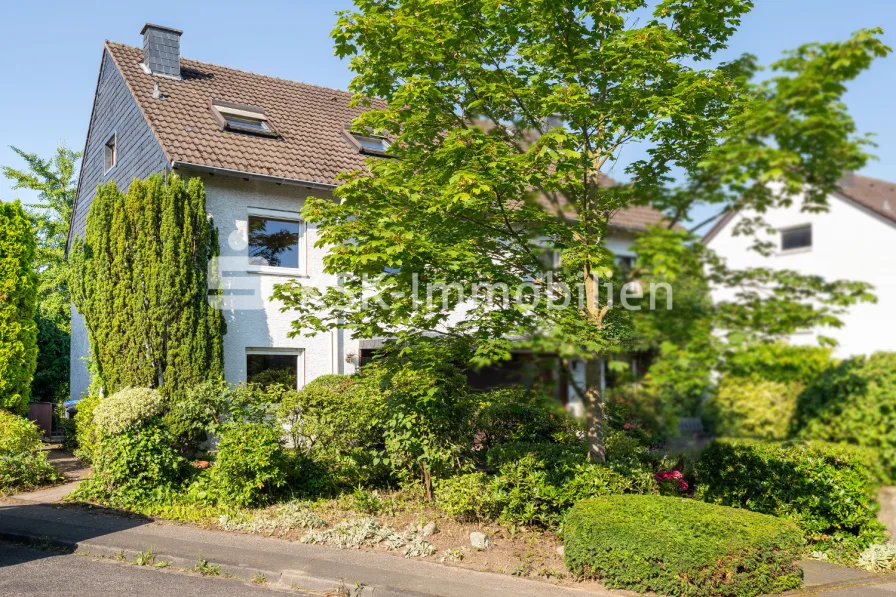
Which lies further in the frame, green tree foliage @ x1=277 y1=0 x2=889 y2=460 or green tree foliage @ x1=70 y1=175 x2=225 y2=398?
green tree foliage @ x1=70 y1=175 x2=225 y2=398

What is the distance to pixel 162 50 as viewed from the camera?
54.1 feet

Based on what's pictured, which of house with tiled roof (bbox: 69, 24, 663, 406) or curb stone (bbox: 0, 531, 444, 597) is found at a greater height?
house with tiled roof (bbox: 69, 24, 663, 406)

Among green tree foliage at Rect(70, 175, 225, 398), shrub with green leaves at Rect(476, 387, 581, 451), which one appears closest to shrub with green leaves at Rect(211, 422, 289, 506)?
shrub with green leaves at Rect(476, 387, 581, 451)

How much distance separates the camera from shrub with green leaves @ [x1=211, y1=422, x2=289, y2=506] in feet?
31.7

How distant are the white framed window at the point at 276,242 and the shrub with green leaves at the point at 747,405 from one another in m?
11.1

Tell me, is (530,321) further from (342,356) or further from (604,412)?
(342,356)

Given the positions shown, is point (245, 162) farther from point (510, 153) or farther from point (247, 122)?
point (510, 153)

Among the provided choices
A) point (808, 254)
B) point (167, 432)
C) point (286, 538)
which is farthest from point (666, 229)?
point (167, 432)

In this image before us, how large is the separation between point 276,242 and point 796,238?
41.0ft

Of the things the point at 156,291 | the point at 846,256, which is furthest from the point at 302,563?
the point at 156,291

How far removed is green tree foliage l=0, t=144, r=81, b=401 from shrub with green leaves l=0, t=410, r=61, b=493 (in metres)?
9.60

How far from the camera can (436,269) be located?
756cm

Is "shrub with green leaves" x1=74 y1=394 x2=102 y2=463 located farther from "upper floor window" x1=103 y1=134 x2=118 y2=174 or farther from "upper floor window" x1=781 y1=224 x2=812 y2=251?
"upper floor window" x1=781 y1=224 x2=812 y2=251

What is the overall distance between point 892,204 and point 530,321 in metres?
3.85
